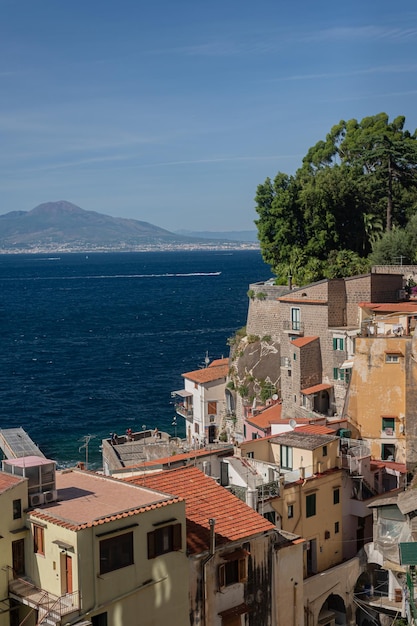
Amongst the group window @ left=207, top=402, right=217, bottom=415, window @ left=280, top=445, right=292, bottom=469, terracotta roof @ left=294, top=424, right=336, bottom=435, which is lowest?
window @ left=207, top=402, right=217, bottom=415

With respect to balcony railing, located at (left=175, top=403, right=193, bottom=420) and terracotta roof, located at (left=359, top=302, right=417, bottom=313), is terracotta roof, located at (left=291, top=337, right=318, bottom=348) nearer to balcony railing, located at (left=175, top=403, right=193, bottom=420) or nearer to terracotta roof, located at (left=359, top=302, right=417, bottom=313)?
terracotta roof, located at (left=359, top=302, right=417, bottom=313)

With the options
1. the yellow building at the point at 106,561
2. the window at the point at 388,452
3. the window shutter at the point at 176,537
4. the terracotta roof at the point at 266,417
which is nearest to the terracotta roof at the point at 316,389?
the terracotta roof at the point at 266,417

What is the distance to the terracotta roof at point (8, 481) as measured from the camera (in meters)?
20.6

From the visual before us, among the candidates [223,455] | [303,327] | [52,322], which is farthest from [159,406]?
[52,322]

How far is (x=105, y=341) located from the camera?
112m

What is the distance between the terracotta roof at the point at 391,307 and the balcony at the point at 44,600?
2490 cm

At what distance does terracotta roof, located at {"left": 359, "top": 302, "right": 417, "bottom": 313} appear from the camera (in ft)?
135

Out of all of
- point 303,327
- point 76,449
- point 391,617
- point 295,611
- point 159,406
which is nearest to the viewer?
point 295,611

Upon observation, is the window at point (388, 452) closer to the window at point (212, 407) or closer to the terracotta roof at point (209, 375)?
the window at point (212, 407)

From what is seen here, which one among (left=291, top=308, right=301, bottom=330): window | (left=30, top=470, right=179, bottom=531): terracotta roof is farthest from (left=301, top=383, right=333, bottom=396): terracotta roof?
(left=30, top=470, right=179, bottom=531): terracotta roof

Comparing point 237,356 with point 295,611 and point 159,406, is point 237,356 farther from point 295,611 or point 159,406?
point 295,611

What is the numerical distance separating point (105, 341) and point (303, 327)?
69368 mm

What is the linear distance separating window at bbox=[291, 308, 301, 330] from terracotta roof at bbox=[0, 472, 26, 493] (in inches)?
996

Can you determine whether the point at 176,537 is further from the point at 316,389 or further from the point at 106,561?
the point at 316,389
